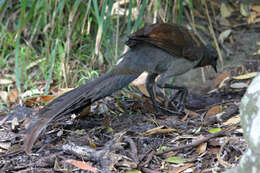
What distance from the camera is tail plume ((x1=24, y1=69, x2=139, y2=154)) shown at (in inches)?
99.7

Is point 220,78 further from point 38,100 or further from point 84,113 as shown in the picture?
point 38,100

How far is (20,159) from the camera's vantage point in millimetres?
2637

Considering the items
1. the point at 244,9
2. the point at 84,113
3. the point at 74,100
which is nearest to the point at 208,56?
the point at 244,9

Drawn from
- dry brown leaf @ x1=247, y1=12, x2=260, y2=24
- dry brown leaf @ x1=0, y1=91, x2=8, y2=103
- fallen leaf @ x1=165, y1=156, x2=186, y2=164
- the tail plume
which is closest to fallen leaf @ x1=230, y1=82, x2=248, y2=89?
dry brown leaf @ x1=247, y1=12, x2=260, y2=24

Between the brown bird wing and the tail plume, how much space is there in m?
0.39

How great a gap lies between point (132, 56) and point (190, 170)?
1.55 m

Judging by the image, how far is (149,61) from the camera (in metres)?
3.63

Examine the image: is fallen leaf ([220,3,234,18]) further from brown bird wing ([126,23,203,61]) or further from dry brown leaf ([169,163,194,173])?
dry brown leaf ([169,163,194,173])

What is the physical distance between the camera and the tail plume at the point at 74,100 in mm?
2533

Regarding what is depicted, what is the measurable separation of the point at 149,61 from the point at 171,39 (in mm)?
313

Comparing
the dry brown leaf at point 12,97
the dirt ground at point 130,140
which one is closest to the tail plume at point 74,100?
the dirt ground at point 130,140

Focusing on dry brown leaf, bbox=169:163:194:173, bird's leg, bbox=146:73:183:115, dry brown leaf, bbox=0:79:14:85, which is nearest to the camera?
dry brown leaf, bbox=169:163:194:173

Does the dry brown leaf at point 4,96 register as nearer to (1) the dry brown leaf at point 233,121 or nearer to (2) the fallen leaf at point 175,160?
(2) the fallen leaf at point 175,160

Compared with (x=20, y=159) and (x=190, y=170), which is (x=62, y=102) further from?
(x=190, y=170)
